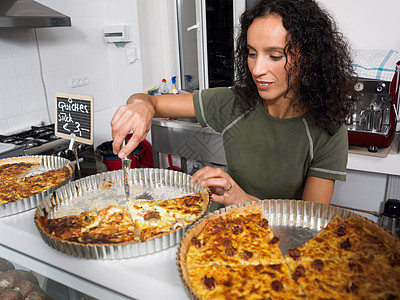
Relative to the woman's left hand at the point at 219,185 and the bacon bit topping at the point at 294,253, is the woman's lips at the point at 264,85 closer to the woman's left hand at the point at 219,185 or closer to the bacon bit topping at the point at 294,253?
the woman's left hand at the point at 219,185

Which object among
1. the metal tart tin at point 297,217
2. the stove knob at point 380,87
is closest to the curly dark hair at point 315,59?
the metal tart tin at point 297,217

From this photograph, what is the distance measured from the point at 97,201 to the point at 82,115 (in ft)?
1.59

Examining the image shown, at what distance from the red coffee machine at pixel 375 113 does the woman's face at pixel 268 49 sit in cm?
144

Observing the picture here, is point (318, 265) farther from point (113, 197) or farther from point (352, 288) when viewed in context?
point (113, 197)

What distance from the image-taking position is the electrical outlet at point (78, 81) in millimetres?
4102

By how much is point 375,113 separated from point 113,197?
2.12 m

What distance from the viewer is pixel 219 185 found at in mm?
1464

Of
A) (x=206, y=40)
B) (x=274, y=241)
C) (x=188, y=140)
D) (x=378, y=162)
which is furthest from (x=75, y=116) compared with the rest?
(x=206, y=40)

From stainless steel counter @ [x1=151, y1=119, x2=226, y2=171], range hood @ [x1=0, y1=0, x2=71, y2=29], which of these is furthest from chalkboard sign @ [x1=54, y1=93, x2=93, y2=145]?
stainless steel counter @ [x1=151, y1=119, x2=226, y2=171]

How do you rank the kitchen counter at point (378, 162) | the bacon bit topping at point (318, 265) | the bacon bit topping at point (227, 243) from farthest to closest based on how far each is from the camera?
the kitchen counter at point (378, 162) < the bacon bit topping at point (227, 243) < the bacon bit topping at point (318, 265)

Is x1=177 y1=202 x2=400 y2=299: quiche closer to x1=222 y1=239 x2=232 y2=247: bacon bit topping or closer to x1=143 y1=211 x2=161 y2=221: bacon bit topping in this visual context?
x1=222 y1=239 x2=232 y2=247: bacon bit topping

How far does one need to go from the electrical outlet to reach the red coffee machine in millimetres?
3088

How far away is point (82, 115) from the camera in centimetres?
173

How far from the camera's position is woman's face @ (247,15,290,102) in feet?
4.58
